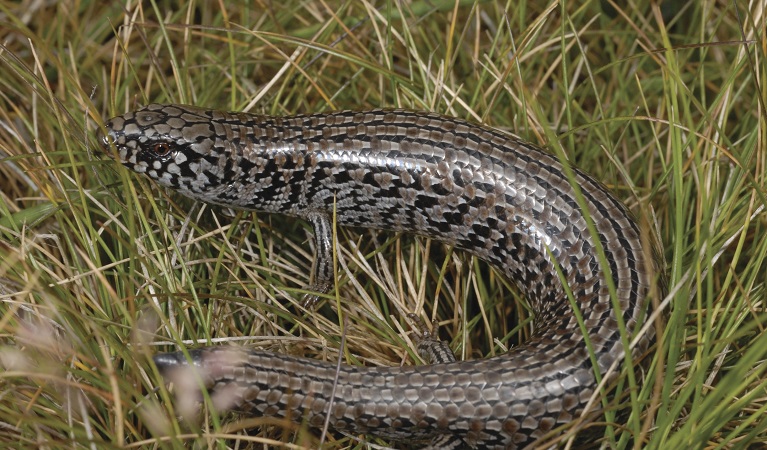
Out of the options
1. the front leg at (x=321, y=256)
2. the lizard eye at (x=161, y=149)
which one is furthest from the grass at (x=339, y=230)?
the lizard eye at (x=161, y=149)

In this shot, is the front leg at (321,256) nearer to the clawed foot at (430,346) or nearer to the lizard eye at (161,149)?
the clawed foot at (430,346)

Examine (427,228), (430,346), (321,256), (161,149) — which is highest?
(161,149)

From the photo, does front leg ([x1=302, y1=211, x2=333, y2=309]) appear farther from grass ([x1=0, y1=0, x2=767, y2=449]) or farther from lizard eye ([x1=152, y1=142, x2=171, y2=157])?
lizard eye ([x1=152, y1=142, x2=171, y2=157])

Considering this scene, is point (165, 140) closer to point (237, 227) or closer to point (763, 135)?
point (237, 227)

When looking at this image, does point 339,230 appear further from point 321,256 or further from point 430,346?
point 430,346

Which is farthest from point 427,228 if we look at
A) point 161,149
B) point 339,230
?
point 161,149

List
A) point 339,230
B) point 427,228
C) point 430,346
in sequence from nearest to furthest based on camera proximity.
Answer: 1. point 430,346
2. point 427,228
3. point 339,230

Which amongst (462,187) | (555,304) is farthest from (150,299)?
(555,304)
